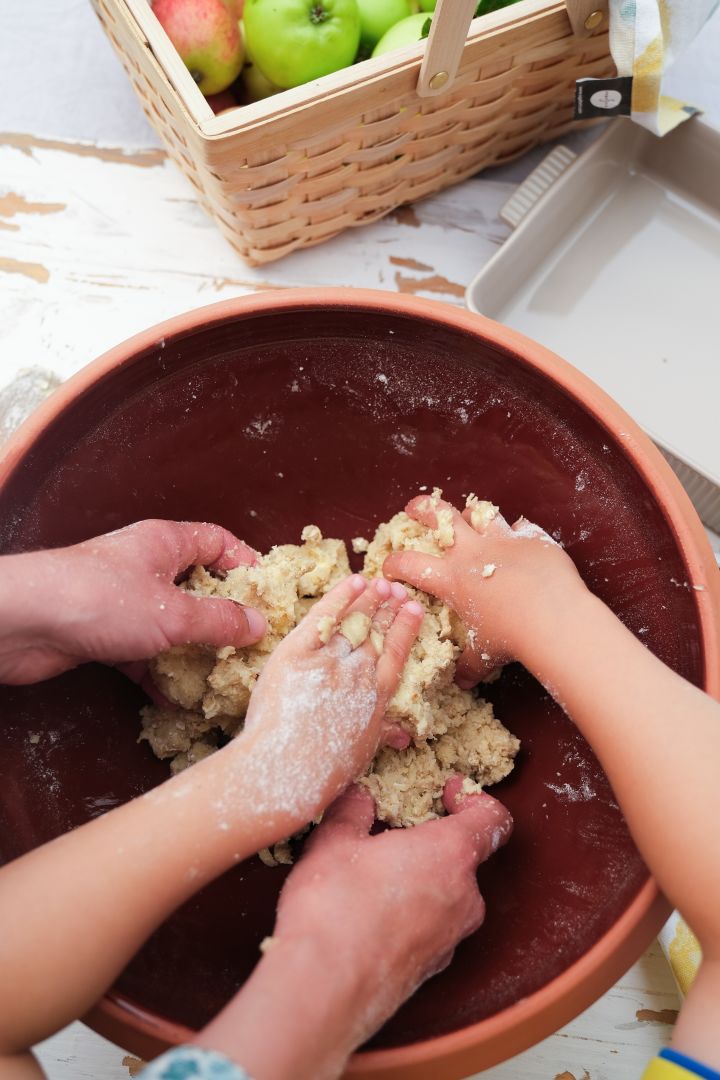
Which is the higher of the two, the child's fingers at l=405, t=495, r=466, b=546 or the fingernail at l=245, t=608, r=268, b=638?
the fingernail at l=245, t=608, r=268, b=638

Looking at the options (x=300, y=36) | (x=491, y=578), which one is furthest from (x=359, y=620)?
(x=300, y=36)

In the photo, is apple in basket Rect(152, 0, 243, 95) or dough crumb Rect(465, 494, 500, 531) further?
apple in basket Rect(152, 0, 243, 95)

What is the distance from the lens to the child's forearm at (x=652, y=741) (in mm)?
618

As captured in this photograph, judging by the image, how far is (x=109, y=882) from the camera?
61 cm

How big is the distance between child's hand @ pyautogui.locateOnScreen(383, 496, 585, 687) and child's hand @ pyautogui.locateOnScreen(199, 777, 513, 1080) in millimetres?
141

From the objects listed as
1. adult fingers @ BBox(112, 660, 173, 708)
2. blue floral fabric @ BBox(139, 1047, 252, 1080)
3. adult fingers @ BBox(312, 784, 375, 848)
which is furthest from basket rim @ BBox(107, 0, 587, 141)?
blue floral fabric @ BBox(139, 1047, 252, 1080)

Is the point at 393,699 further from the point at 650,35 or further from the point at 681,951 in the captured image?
the point at 650,35

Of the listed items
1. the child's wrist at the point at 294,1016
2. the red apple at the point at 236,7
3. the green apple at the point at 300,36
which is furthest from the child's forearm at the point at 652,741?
the red apple at the point at 236,7

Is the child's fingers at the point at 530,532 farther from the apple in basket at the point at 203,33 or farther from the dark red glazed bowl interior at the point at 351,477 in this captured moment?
the apple in basket at the point at 203,33

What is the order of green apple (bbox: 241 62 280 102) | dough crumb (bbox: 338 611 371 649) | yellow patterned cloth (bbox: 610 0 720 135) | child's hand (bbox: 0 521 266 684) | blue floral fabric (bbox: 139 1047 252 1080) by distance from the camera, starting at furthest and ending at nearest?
green apple (bbox: 241 62 280 102) < yellow patterned cloth (bbox: 610 0 720 135) < dough crumb (bbox: 338 611 371 649) < child's hand (bbox: 0 521 266 684) < blue floral fabric (bbox: 139 1047 252 1080)

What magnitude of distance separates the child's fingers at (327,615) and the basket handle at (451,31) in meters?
0.48

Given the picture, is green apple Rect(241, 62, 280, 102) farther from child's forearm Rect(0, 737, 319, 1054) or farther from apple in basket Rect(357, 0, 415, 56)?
child's forearm Rect(0, 737, 319, 1054)

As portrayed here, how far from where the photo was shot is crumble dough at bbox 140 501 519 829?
79 cm

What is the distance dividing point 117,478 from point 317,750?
30 centimetres
